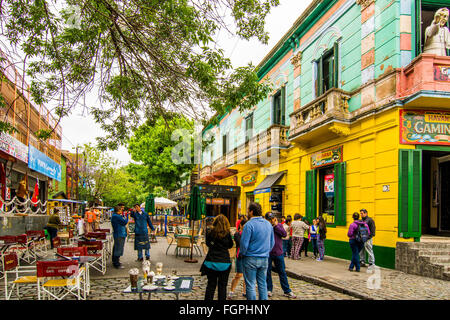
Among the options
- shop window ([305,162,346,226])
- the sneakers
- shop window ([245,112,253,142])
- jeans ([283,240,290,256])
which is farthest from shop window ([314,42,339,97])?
the sneakers

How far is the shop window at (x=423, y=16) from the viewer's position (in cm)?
1009

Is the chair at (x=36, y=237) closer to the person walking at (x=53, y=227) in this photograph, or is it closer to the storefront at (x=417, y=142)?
the person walking at (x=53, y=227)

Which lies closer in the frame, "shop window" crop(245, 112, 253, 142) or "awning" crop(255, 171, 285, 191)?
"awning" crop(255, 171, 285, 191)

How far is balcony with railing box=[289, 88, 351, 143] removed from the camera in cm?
1172

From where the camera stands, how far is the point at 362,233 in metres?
9.44

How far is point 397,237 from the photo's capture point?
959 cm

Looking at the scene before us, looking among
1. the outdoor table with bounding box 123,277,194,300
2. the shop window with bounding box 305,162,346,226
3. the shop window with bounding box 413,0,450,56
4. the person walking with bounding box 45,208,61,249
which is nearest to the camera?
the outdoor table with bounding box 123,277,194,300

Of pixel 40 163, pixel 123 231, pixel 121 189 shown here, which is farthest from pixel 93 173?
pixel 123 231

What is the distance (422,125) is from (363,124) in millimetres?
1821

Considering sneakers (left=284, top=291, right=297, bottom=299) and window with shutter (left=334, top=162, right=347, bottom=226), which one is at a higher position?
window with shutter (left=334, top=162, right=347, bottom=226)

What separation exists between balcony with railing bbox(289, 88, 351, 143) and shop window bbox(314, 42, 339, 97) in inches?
37.0

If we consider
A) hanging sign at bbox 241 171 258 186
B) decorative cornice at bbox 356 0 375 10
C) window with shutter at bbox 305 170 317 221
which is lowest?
window with shutter at bbox 305 170 317 221

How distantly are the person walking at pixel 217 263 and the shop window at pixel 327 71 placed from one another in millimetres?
9211

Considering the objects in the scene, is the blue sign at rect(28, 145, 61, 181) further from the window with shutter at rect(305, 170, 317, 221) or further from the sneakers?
the sneakers
